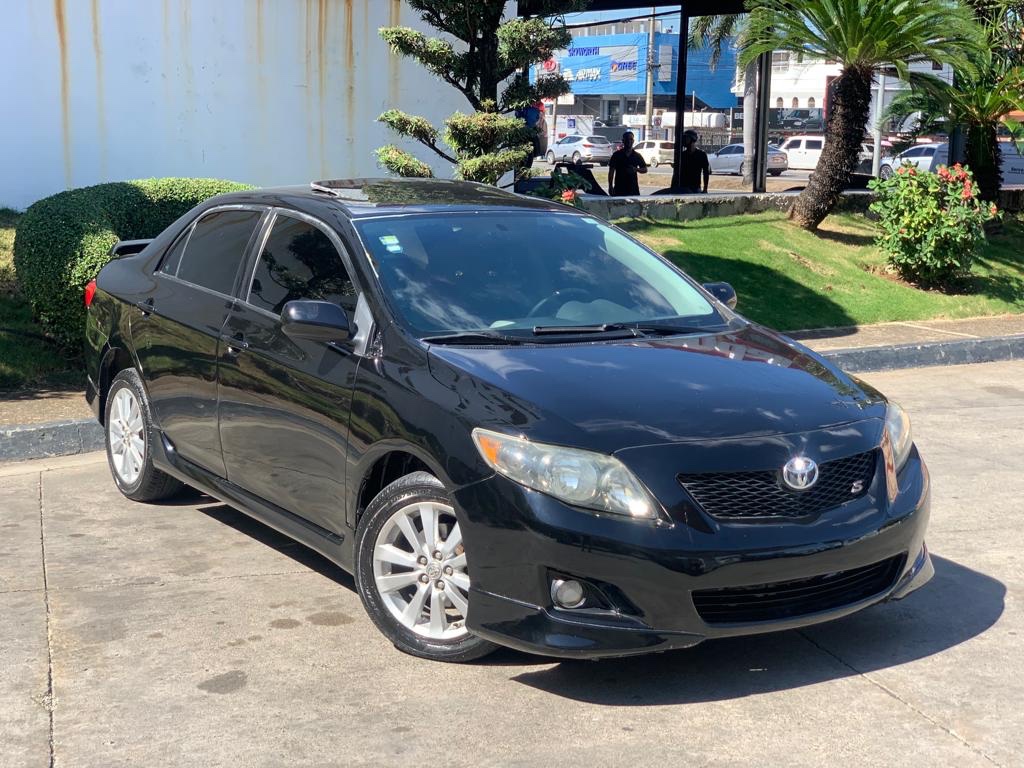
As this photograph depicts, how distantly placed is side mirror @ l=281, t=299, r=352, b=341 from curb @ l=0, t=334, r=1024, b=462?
135 inches

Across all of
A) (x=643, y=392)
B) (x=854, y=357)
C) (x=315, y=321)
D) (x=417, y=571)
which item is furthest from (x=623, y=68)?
(x=417, y=571)

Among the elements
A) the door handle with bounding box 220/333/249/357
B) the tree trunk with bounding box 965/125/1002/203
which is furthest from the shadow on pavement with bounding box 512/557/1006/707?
the tree trunk with bounding box 965/125/1002/203

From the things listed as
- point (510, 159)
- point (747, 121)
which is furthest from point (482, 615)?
point (747, 121)

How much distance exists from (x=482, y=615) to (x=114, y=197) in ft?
20.8

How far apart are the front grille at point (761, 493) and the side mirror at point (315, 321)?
1545 millimetres

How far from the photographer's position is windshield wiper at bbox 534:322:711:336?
4934 millimetres

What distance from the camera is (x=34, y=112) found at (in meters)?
12.4

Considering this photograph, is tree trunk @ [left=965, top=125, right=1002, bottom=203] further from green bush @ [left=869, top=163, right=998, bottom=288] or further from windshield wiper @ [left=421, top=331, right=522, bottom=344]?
windshield wiper @ [left=421, top=331, right=522, bottom=344]

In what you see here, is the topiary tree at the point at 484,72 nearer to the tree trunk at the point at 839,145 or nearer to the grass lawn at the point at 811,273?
the grass lawn at the point at 811,273

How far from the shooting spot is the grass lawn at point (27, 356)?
28.9ft

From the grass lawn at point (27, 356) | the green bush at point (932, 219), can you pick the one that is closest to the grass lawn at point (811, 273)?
the green bush at point (932, 219)

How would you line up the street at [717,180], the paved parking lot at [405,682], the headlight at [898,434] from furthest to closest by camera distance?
1. the street at [717,180]
2. the headlight at [898,434]
3. the paved parking lot at [405,682]

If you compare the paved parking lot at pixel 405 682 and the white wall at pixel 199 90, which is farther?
the white wall at pixel 199 90

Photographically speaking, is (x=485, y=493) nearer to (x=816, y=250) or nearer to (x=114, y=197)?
(x=114, y=197)
